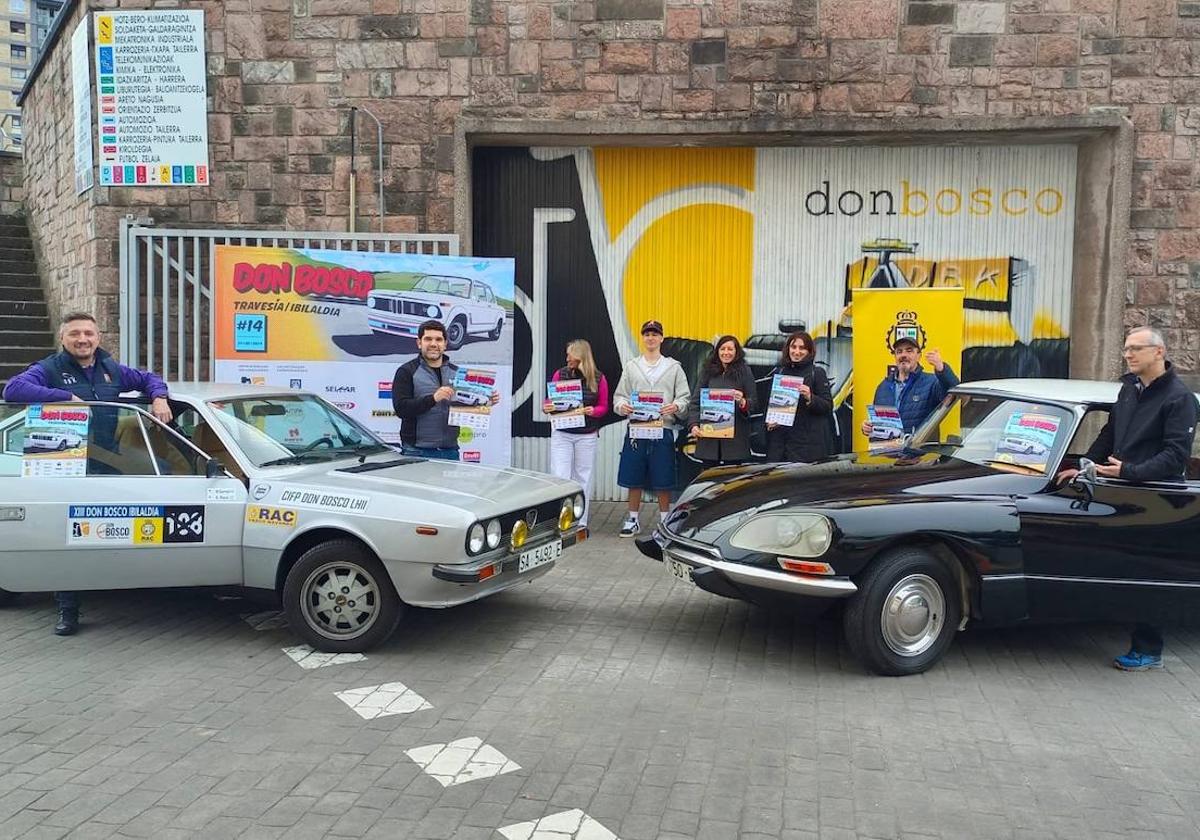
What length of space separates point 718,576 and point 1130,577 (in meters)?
2.24

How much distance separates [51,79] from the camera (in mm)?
12281

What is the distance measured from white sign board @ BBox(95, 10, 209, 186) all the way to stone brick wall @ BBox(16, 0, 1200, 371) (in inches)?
6.0

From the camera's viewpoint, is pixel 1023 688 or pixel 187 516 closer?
pixel 1023 688

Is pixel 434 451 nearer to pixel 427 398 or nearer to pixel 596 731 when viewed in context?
pixel 427 398

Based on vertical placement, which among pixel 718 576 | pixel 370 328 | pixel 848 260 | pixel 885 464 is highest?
pixel 848 260

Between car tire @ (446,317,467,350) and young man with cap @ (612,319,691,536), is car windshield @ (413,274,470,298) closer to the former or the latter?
car tire @ (446,317,467,350)

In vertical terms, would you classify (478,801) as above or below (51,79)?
below

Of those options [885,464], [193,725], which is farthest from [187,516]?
[885,464]

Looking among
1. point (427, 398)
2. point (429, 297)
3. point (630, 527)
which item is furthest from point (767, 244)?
point (427, 398)

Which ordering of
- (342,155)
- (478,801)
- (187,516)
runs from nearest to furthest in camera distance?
(478,801), (187,516), (342,155)

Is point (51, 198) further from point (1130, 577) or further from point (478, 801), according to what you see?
point (1130, 577)

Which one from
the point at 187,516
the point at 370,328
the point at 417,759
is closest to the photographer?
the point at 417,759

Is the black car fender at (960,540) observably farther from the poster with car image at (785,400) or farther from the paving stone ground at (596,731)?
the poster with car image at (785,400)

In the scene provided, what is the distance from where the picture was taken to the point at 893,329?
27.1 ft
